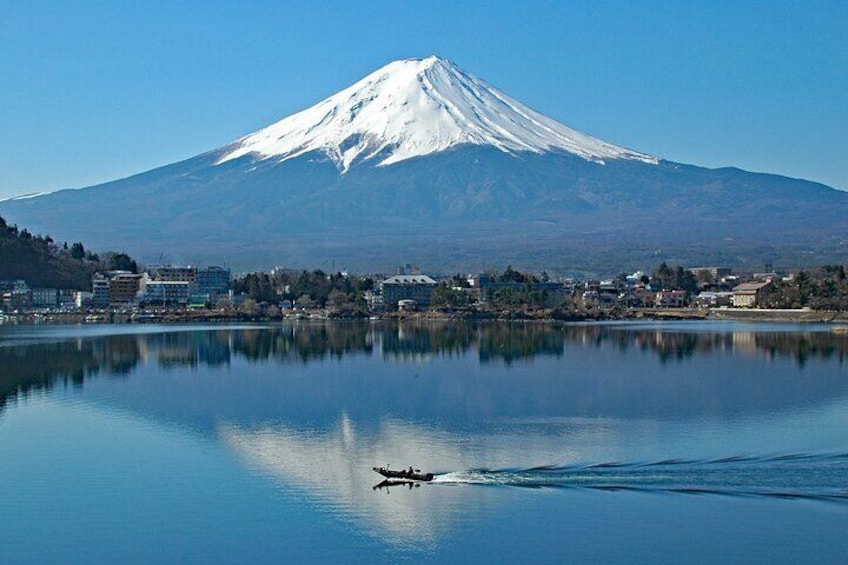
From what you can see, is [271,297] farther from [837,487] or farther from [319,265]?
[837,487]

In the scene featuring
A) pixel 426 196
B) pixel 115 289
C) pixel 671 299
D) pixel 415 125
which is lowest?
pixel 671 299

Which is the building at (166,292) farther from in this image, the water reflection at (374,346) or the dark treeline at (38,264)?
the water reflection at (374,346)

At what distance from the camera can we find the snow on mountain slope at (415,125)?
7775 centimetres

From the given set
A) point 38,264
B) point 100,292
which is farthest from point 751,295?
point 38,264

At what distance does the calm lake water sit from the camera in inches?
292

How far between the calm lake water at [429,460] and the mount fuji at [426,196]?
150 ft

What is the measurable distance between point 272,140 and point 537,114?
17926 millimetres

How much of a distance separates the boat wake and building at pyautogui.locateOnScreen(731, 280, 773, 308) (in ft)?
84.5

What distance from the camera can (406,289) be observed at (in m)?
37.7

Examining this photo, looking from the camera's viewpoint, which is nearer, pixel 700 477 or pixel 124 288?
pixel 700 477

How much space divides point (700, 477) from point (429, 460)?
6.75ft

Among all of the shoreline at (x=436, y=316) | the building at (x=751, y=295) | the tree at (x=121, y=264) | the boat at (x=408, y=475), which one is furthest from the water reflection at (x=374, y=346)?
the tree at (x=121, y=264)

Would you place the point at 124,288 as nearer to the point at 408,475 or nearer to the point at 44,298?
the point at 44,298

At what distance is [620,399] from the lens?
13.3 metres
